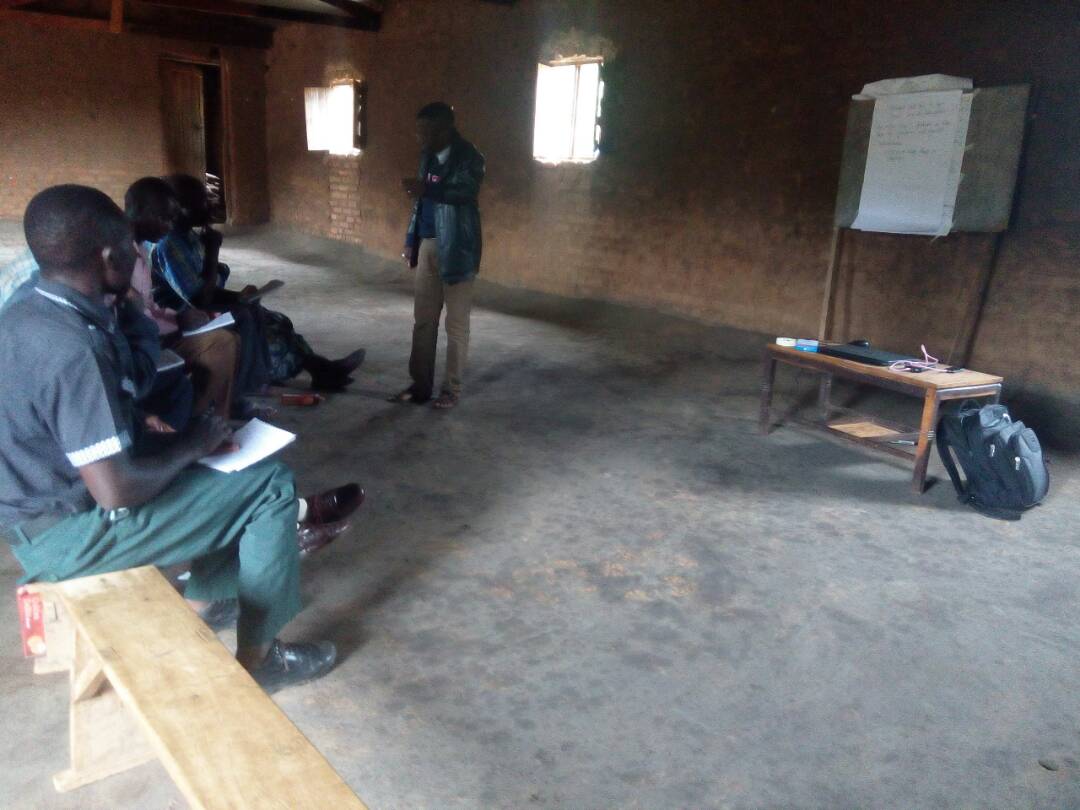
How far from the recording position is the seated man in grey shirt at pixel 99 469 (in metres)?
1.52

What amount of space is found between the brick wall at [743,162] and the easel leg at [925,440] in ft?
4.88

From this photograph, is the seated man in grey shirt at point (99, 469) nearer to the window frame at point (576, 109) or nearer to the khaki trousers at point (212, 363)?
the khaki trousers at point (212, 363)

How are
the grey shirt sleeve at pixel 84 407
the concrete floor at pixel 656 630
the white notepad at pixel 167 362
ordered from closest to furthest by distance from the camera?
the grey shirt sleeve at pixel 84 407 → the concrete floor at pixel 656 630 → the white notepad at pixel 167 362

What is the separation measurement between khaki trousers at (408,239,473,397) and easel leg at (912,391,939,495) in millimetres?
2226

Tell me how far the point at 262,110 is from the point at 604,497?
35.7 ft

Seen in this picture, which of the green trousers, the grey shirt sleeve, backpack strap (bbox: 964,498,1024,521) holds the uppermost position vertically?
the grey shirt sleeve

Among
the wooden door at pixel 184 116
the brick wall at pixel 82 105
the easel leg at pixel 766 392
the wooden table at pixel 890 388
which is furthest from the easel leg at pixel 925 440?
the wooden door at pixel 184 116

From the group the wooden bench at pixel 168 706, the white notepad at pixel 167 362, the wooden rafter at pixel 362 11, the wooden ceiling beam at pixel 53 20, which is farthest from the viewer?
the wooden ceiling beam at pixel 53 20

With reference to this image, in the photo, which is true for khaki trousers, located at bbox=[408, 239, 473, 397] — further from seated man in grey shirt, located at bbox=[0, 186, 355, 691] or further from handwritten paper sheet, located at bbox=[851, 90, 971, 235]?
handwritten paper sheet, located at bbox=[851, 90, 971, 235]

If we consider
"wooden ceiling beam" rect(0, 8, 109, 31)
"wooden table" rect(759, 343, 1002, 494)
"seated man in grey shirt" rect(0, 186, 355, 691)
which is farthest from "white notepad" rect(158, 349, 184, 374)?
"wooden ceiling beam" rect(0, 8, 109, 31)

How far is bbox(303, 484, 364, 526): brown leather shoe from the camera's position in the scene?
109 inches

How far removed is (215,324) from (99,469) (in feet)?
6.12

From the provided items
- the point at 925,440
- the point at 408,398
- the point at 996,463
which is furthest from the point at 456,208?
the point at 996,463

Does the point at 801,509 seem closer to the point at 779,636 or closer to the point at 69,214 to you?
the point at 779,636
